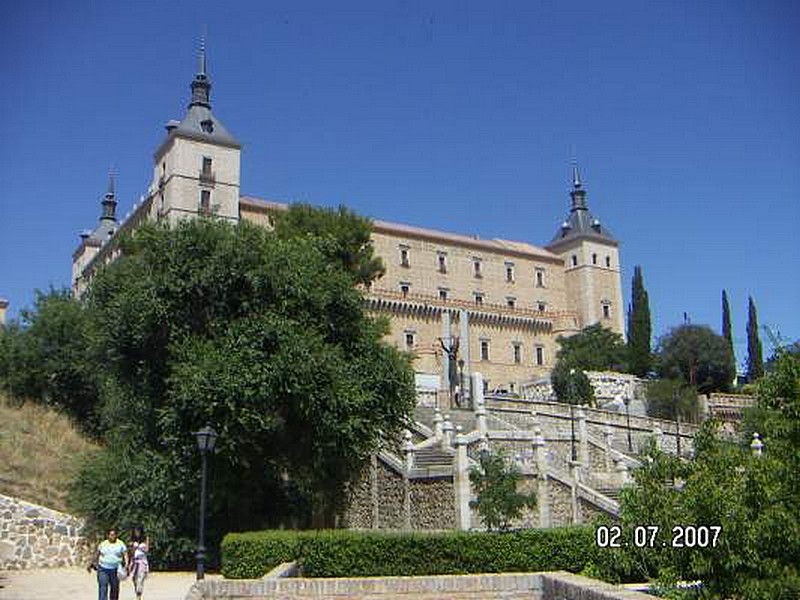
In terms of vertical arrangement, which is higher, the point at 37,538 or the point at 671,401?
the point at 671,401

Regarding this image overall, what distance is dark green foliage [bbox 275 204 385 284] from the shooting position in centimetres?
4072

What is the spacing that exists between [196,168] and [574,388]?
28.6 meters

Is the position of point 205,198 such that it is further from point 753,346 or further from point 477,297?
point 753,346

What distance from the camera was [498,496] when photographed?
50.9ft

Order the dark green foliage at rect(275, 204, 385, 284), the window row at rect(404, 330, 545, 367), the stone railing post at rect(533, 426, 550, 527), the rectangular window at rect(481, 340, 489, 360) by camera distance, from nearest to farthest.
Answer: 1. the stone railing post at rect(533, 426, 550, 527)
2. the dark green foliage at rect(275, 204, 385, 284)
3. the window row at rect(404, 330, 545, 367)
4. the rectangular window at rect(481, 340, 489, 360)

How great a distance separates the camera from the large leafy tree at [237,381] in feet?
57.3

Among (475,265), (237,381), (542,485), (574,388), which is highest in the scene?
(475,265)

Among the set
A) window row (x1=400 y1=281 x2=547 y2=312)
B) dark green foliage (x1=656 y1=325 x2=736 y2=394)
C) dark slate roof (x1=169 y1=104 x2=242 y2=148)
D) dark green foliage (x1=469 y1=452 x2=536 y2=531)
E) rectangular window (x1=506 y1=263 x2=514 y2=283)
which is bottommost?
dark green foliage (x1=469 y1=452 x2=536 y2=531)

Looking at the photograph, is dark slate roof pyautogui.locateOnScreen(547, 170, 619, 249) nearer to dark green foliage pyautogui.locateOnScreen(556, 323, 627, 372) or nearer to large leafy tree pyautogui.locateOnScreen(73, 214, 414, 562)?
dark green foliage pyautogui.locateOnScreen(556, 323, 627, 372)

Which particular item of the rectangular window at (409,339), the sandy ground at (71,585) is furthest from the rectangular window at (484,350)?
the sandy ground at (71,585)

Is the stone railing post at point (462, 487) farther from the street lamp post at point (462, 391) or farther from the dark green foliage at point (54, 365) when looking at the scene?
the street lamp post at point (462, 391)

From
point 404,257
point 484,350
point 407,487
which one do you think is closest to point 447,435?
point 407,487

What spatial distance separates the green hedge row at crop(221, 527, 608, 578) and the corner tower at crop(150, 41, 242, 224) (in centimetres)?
4094

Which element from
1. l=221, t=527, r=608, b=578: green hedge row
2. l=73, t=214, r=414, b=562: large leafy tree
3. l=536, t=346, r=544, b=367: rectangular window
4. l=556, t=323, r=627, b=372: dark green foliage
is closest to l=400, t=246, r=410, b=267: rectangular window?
l=536, t=346, r=544, b=367: rectangular window
